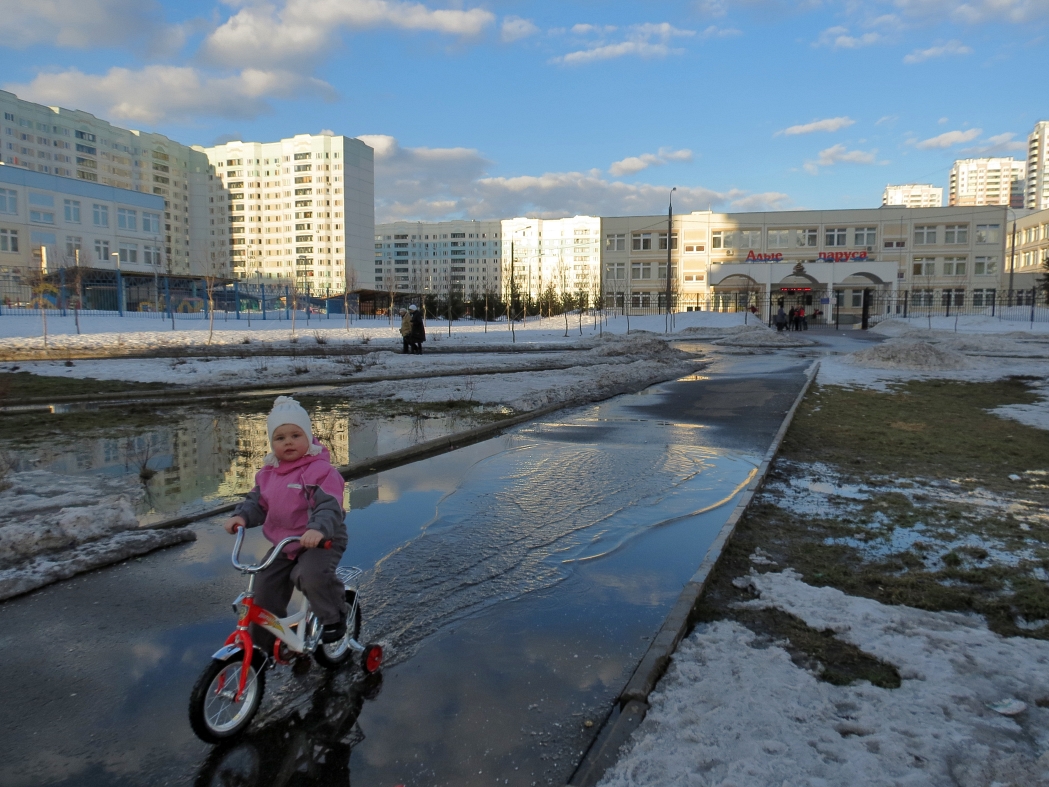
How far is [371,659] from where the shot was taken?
4023 mm

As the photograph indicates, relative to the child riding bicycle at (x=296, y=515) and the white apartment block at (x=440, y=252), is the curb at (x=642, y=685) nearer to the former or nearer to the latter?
the child riding bicycle at (x=296, y=515)

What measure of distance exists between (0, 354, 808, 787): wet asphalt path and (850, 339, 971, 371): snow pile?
56.6ft

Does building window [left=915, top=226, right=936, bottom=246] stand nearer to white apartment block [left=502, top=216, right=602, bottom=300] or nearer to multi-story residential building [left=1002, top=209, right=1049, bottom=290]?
multi-story residential building [left=1002, top=209, right=1049, bottom=290]

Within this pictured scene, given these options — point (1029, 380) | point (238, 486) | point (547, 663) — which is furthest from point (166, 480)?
point (1029, 380)

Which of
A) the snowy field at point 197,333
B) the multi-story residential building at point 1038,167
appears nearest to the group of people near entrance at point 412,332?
the snowy field at point 197,333

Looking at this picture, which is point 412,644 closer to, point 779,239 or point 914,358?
point 914,358

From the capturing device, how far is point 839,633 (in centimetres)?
438

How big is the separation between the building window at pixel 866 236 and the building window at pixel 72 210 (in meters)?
82.9

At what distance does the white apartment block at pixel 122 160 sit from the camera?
395 ft

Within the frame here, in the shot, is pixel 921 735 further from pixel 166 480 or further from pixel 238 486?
pixel 166 480

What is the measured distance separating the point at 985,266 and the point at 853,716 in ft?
322

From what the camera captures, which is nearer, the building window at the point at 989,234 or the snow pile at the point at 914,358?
the snow pile at the point at 914,358

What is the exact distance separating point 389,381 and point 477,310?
55.3 metres

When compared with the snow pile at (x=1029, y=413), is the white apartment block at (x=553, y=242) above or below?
above
